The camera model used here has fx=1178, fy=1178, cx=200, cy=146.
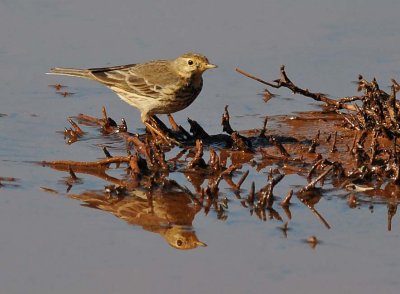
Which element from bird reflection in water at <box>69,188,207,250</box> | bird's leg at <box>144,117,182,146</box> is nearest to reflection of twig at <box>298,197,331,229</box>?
bird reflection in water at <box>69,188,207,250</box>

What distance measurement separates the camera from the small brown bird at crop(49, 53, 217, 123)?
12.0 metres

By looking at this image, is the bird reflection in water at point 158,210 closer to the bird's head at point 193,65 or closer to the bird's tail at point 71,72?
the bird's head at point 193,65

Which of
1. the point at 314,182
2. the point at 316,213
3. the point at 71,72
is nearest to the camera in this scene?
the point at 316,213

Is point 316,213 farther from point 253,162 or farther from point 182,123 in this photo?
point 182,123

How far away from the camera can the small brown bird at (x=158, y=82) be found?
39.3 feet

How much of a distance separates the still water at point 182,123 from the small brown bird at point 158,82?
1.12 feet

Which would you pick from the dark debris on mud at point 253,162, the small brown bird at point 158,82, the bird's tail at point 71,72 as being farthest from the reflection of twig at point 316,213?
the bird's tail at point 71,72

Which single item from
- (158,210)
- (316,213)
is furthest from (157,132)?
(316,213)

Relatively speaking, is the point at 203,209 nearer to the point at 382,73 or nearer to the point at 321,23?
the point at 382,73

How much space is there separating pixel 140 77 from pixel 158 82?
10.3 inches

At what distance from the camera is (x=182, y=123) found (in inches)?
486

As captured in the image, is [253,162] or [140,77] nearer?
[253,162]

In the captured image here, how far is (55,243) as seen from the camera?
340 inches

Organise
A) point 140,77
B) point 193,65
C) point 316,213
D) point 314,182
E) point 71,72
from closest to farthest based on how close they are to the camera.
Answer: point 316,213, point 314,182, point 193,65, point 140,77, point 71,72
